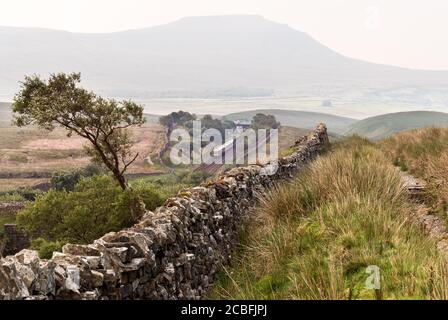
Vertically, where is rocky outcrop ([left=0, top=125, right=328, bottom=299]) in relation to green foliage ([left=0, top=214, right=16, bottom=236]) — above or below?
above

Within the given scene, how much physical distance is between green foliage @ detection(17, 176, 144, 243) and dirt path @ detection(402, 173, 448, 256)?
68.3ft

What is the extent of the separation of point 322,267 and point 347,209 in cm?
241

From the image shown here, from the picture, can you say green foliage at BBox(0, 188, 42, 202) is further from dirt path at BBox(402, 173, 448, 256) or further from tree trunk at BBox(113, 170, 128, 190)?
dirt path at BBox(402, 173, 448, 256)

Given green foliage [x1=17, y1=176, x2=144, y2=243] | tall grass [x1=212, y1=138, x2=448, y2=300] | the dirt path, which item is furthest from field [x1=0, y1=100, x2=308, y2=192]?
tall grass [x1=212, y1=138, x2=448, y2=300]

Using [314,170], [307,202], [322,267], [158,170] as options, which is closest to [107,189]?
[314,170]

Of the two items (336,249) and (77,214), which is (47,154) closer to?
(77,214)

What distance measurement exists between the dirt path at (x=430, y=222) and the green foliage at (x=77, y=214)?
Result: 2081 centimetres

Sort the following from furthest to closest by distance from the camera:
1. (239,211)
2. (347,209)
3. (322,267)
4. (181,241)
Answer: (239,211), (347,209), (181,241), (322,267)

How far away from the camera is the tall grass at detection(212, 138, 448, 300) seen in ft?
19.1

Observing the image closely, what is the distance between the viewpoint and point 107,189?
36062mm

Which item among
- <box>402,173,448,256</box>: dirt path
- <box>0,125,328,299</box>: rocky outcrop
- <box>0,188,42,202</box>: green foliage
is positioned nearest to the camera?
<box>0,125,328,299</box>: rocky outcrop
